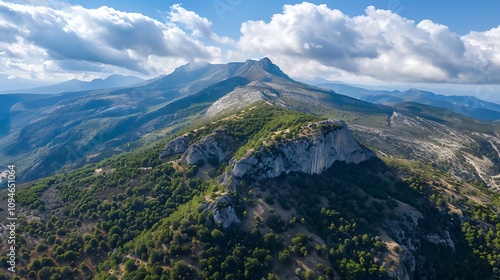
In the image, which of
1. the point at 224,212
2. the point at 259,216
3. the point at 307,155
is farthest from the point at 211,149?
the point at 259,216

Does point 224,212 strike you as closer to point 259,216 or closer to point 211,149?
point 259,216

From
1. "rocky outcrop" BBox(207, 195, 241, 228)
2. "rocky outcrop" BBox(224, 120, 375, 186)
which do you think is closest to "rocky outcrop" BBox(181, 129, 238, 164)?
"rocky outcrop" BBox(224, 120, 375, 186)

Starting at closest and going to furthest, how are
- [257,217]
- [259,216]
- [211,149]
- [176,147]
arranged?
1. [257,217]
2. [259,216]
3. [211,149]
4. [176,147]

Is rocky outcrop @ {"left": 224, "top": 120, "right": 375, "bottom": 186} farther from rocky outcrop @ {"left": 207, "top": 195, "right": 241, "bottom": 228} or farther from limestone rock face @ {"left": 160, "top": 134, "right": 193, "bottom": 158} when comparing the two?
limestone rock face @ {"left": 160, "top": 134, "right": 193, "bottom": 158}

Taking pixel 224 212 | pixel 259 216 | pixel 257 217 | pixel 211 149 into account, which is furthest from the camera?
pixel 211 149

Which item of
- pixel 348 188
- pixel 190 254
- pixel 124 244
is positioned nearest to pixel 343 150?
pixel 348 188

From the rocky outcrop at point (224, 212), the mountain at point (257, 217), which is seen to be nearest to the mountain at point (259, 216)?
the rocky outcrop at point (224, 212)
